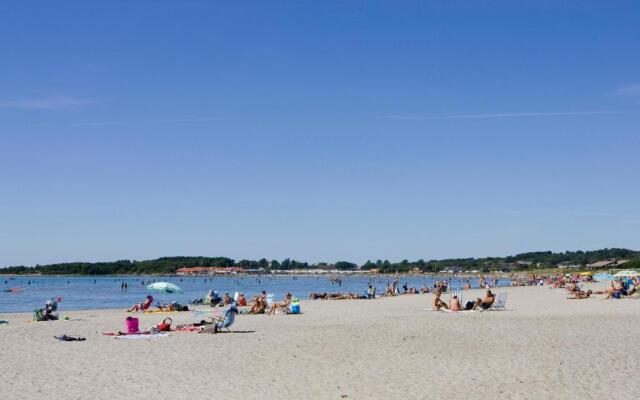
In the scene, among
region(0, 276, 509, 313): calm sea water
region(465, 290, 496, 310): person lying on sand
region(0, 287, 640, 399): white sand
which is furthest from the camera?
region(0, 276, 509, 313): calm sea water

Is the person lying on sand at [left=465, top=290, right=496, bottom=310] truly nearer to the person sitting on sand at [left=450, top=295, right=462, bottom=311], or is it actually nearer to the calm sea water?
the person sitting on sand at [left=450, top=295, right=462, bottom=311]

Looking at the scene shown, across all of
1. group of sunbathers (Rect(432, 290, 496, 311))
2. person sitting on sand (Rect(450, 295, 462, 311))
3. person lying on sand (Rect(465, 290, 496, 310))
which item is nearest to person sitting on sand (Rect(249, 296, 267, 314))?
group of sunbathers (Rect(432, 290, 496, 311))

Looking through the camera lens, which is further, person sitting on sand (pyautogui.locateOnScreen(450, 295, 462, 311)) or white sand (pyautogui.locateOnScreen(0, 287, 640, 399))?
person sitting on sand (pyautogui.locateOnScreen(450, 295, 462, 311))

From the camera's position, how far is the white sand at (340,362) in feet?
34.5

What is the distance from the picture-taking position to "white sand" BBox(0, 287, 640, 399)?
34.5 feet

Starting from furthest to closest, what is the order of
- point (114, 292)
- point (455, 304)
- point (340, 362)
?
point (114, 292), point (455, 304), point (340, 362)

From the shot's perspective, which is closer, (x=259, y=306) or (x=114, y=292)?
(x=259, y=306)

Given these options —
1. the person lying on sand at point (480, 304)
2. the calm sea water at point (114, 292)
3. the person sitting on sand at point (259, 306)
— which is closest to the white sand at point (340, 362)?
the person lying on sand at point (480, 304)

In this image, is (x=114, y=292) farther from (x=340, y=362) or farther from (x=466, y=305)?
(x=340, y=362)

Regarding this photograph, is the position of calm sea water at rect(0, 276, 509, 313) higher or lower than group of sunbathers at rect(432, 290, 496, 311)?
lower

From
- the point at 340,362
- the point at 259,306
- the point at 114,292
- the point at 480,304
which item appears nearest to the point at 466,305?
the point at 480,304

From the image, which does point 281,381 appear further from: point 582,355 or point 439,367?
point 582,355

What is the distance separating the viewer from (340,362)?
44.0ft

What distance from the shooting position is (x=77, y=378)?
38.0ft
